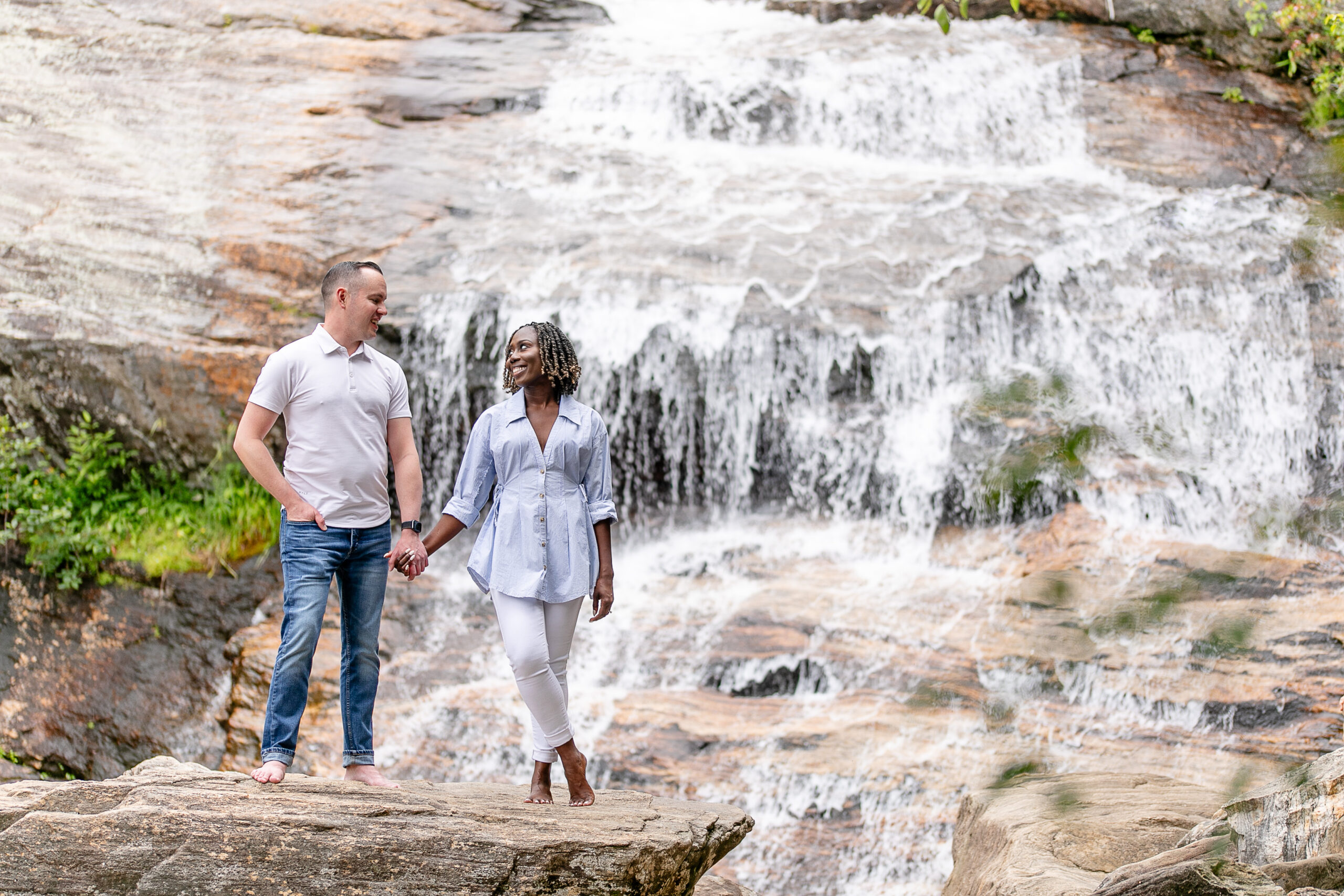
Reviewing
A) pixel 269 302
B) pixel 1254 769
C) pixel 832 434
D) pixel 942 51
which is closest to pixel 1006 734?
pixel 832 434

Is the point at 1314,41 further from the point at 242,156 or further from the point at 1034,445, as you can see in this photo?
the point at 1034,445

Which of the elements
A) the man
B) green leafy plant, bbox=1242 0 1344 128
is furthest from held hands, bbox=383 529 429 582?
green leafy plant, bbox=1242 0 1344 128

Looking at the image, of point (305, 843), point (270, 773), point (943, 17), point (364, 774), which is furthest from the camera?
point (364, 774)

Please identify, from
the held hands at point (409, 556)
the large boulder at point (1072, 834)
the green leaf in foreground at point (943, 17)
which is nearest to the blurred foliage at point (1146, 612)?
the green leaf in foreground at point (943, 17)

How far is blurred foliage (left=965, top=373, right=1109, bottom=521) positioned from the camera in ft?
4.25

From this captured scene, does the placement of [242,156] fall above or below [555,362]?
above

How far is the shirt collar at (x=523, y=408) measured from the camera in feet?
13.1

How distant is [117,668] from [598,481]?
16.1 feet

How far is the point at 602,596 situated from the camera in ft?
13.2

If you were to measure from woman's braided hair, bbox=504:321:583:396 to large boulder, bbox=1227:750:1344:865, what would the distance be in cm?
265

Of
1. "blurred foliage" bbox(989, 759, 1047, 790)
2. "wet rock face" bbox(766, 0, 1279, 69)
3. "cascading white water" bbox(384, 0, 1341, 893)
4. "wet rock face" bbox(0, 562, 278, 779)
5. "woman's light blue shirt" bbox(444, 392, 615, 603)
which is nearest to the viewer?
"blurred foliage" bbox(989, 759, 1047, 790)

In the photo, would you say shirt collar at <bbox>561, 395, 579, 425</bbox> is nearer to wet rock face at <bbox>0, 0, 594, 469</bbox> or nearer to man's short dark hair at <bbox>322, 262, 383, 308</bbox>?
man's short dark hair at <bbox>322, 262, 383, 308</bbox>

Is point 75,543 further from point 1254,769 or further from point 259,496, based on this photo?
point 1254,769

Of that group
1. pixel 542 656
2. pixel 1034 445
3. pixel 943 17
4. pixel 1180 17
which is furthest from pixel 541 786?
pixel 1180 17
